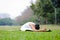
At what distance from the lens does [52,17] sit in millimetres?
6918

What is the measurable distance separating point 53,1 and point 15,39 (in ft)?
13.8

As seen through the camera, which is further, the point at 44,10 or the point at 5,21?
the point at 44,10

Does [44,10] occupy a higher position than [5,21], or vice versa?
[44,10]

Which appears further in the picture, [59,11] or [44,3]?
[44,3]

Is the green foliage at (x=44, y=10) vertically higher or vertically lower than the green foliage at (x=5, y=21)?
higher

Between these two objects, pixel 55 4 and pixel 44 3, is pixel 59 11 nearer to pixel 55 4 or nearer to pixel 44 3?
pixel 55 4

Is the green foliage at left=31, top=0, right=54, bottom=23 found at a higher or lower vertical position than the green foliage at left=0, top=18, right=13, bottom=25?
higher

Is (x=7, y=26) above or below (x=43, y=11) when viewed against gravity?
below

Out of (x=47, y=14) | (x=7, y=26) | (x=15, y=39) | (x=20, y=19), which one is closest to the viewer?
(x=15, y=39)

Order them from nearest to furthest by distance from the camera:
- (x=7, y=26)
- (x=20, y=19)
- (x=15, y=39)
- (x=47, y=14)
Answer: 1. (x=15, y=39)
2. (x=7, y=26)
3. (x=20, y=19)
4. (x=47, y=14)

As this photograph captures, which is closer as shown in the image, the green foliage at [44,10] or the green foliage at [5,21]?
the green foliage at [5,21]

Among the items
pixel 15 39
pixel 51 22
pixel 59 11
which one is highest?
pixel 59 11

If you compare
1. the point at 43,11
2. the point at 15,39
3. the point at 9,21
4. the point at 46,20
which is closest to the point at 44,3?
the point at 43,11

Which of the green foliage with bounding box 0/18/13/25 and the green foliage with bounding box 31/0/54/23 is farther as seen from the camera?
the green foliage with bounding box 31/0/54/23
